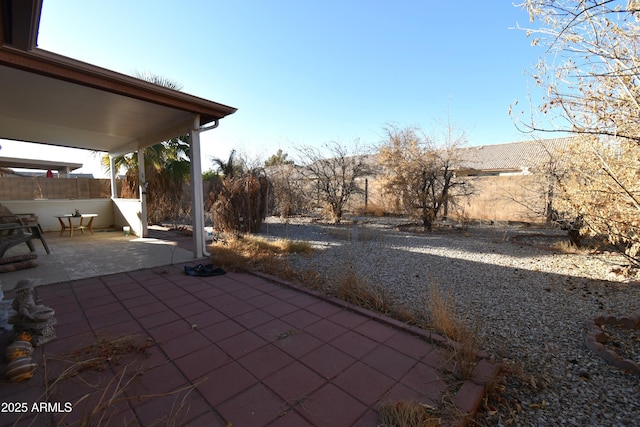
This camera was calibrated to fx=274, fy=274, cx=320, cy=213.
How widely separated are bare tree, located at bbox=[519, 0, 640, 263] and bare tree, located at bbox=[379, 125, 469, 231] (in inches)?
192

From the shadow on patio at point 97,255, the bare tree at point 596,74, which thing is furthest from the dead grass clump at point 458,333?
the shadow on patio at point 97,255

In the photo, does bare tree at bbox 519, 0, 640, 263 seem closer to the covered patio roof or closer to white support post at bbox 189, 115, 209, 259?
the covered patio roof

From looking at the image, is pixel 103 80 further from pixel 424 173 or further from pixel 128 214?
pixel 424 173

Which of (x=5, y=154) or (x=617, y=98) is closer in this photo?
(x=617, y=98)

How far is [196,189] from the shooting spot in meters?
4.45

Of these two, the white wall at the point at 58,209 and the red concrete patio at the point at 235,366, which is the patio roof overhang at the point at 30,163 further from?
the red concrete patio at the point at 235,366

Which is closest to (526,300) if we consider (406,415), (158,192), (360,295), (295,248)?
(360,295)

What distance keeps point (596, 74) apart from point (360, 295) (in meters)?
2.56

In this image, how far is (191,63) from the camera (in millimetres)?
5836

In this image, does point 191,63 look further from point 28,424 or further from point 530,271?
point 530,271

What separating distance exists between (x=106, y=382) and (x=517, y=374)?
261cm

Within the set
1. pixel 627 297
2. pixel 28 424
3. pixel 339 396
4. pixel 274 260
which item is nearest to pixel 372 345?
pixel 339 396

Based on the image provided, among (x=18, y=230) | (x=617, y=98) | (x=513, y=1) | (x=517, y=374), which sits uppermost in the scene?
(x=513, y=1)

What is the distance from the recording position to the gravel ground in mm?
1586
